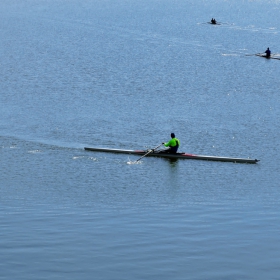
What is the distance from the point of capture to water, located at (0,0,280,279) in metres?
25.2

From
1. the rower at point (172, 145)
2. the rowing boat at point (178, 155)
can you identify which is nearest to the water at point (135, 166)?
the rowing boat at point (178, 155)

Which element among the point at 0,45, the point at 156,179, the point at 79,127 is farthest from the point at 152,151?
the point at 0,45

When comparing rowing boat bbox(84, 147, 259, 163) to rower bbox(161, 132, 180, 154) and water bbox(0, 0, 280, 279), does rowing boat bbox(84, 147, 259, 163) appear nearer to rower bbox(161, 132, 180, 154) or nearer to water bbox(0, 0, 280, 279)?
rower bbox(161, 132, 180, 154)

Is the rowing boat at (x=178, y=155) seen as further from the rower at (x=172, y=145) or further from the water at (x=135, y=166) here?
the water at (x=135, y=166)

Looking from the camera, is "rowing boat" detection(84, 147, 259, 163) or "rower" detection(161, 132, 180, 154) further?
"rower" detection(161, 132, 180, 154)

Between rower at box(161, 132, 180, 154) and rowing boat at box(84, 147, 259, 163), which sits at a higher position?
rower at box(161, 132, 180, 154)

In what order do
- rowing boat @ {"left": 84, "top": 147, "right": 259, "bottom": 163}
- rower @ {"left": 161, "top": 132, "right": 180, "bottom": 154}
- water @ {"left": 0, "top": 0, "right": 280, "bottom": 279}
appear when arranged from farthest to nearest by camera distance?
1. rower @ {"left": 161, "top": 132, "right": 180, "bottom": 154}
2. rowing boat @ {"left": 84, "top": 147, "right": 259, "bottom": 163}
3. water @ {"left": 0, "top": 0, "right": 280, "bottom": 279}

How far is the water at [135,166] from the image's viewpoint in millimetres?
25172

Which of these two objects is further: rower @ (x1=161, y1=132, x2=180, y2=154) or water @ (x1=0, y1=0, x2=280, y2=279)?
rower @ (x1=161, y1=132, x2=180, y2=154)

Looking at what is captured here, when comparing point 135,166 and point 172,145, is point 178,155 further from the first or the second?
point 135,166

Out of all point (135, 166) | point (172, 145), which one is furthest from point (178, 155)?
point (135, 166)

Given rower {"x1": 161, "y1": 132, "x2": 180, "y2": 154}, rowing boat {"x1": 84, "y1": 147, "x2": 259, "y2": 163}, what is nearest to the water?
rowing boat {"x1": 84, "y1": 147, "x2": 259, "y2": 163}

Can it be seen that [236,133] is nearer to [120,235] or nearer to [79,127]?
[79,127]

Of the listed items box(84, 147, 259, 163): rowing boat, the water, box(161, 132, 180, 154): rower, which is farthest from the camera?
box(161, 132, 180, 154): rower
